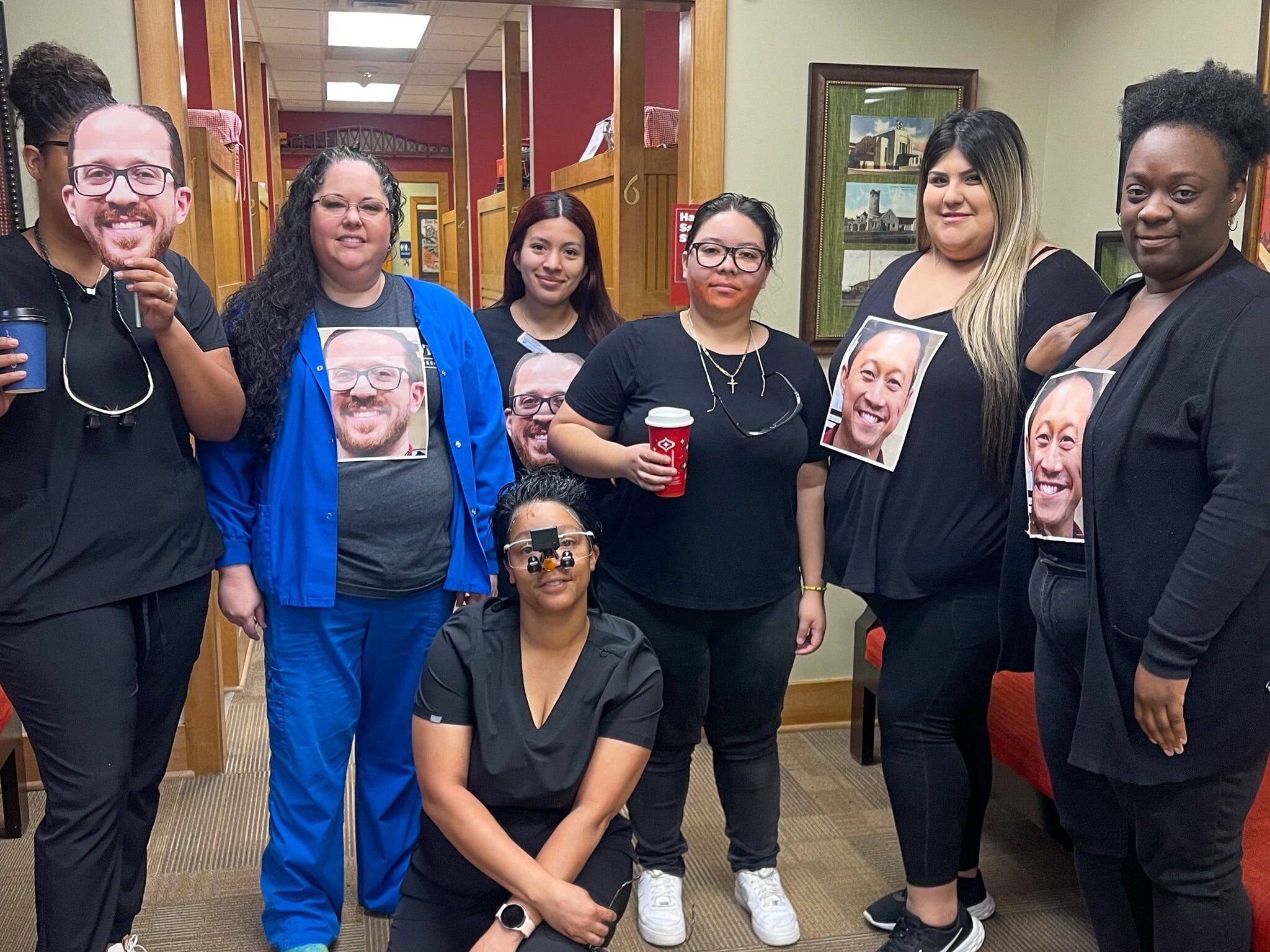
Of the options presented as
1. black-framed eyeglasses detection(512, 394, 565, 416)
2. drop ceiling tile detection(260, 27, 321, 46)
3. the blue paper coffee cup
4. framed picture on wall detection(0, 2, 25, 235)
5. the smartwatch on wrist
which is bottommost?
the smartwatch on wrist

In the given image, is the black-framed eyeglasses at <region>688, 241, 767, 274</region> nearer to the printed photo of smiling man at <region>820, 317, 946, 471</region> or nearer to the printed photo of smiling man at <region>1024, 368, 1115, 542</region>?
the printed photo of smiling man at <region>820, 317, 946, 471</region>

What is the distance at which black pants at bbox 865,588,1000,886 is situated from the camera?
Result: 1935mm

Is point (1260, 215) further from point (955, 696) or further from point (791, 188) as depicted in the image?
point (955, 696)

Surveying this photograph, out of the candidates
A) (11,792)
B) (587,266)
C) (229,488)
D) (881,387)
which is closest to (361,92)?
(587,266)

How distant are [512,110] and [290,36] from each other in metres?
2.47

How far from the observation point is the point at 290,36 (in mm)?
7762

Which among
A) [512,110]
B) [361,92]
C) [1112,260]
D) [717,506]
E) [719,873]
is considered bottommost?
[719,873]

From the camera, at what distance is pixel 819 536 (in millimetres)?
2160

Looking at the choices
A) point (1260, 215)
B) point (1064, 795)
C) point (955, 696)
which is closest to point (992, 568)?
point (955, 696)

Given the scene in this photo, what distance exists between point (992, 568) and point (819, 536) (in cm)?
36

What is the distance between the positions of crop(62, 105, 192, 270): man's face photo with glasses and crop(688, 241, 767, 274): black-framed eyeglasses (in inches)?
37.0

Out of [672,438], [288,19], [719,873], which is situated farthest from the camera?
[288,19]

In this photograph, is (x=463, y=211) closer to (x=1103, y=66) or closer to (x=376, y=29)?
(x=376, y=29)

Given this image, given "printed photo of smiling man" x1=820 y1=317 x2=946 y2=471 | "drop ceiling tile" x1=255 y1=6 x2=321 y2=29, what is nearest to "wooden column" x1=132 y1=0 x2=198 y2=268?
"printed photo of smiling man" x1=820 y1=317 x2=946 y2=471
